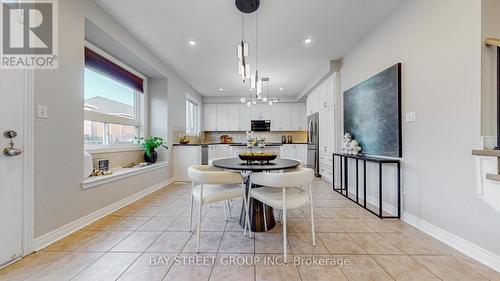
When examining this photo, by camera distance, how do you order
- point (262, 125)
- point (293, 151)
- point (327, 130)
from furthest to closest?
point (262, 125) < point (293, 151) < point (327, 130)

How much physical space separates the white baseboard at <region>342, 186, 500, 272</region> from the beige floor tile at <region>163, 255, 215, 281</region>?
6.87ft

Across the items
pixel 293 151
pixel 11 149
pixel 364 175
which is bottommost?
pixel 364 175

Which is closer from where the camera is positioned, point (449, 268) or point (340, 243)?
point (449, 268)

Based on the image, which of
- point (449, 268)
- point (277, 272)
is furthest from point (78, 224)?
point (449, 268)

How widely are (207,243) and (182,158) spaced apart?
Answer: 3.00m

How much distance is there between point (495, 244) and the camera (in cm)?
146

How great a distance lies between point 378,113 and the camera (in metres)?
2.70

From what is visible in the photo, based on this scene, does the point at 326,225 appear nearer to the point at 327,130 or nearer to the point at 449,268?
the point at 449,268

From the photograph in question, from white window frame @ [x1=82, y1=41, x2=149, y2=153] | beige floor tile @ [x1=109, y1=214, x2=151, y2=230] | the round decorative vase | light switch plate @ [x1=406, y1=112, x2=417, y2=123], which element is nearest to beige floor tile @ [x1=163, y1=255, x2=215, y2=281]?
beige floor tile @ [x1=109, y1=214, x2=151, y2=230]

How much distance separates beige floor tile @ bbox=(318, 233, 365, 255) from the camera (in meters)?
1.72

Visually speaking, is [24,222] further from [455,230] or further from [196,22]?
[455,230]

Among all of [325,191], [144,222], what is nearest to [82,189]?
[144,222]

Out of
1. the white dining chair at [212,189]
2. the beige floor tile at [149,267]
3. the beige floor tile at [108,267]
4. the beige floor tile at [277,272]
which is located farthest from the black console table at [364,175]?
the beige floor tile at [108,267]

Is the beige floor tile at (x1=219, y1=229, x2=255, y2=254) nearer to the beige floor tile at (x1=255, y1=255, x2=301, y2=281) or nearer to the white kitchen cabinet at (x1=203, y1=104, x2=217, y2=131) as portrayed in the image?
the beige floor tile at (x1=255, y1=255, x2=301, y2=281)
